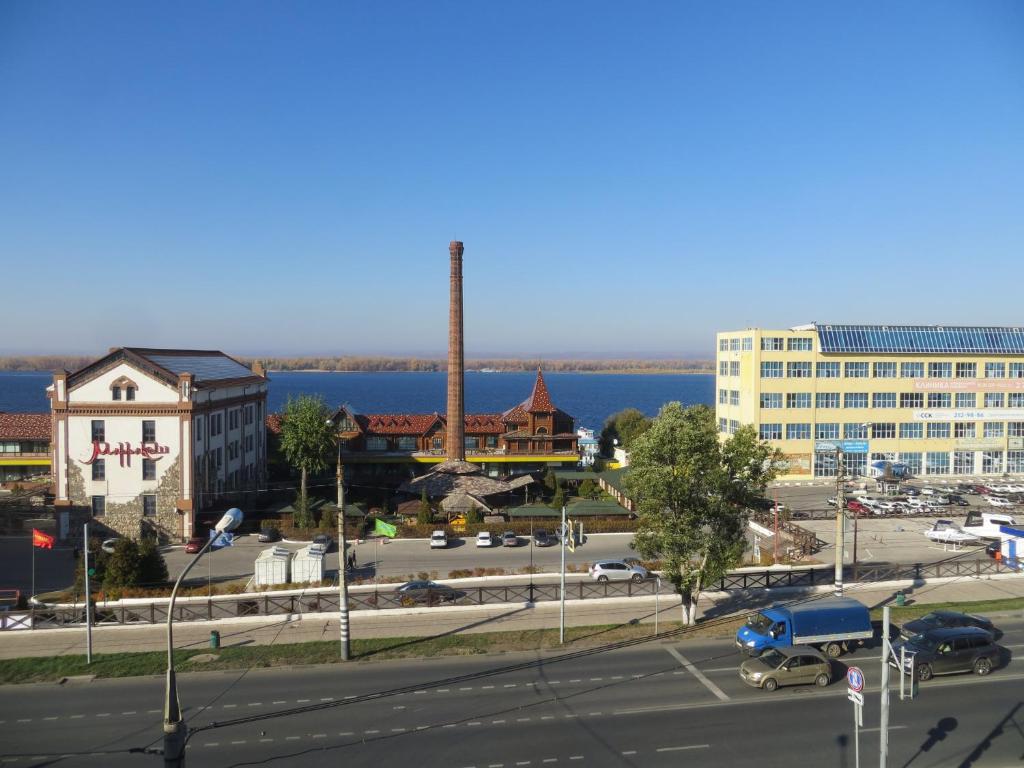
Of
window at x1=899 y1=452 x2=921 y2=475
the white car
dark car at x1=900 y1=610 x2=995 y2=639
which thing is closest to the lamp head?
dark car at x1=900 y1=610 x2=995 y2=639

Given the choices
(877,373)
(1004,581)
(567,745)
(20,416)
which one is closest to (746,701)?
(567,745)

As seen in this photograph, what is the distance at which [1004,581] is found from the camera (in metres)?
38.7

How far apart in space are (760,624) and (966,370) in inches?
2359

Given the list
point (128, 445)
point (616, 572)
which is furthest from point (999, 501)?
point (128, 445)

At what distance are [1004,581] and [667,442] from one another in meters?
21.6

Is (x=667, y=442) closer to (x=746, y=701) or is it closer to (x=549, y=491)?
(x=746, y=701)

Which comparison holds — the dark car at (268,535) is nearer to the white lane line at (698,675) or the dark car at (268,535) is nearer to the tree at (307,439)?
the tree at (307,439)

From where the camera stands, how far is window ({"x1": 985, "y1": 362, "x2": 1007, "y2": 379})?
246ft

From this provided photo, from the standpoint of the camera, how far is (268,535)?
51.2 metres

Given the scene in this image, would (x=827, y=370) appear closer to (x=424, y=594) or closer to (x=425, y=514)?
(x=425, y=514)

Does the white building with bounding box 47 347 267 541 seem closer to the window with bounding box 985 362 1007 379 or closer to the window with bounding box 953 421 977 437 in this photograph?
the window with bounding box 953 421 977 437

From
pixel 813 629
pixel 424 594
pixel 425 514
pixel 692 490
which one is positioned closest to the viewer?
pixel 813 629

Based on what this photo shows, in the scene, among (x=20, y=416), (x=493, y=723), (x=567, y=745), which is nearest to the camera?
(x=567, y=745)

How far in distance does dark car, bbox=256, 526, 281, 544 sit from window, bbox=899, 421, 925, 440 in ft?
189
